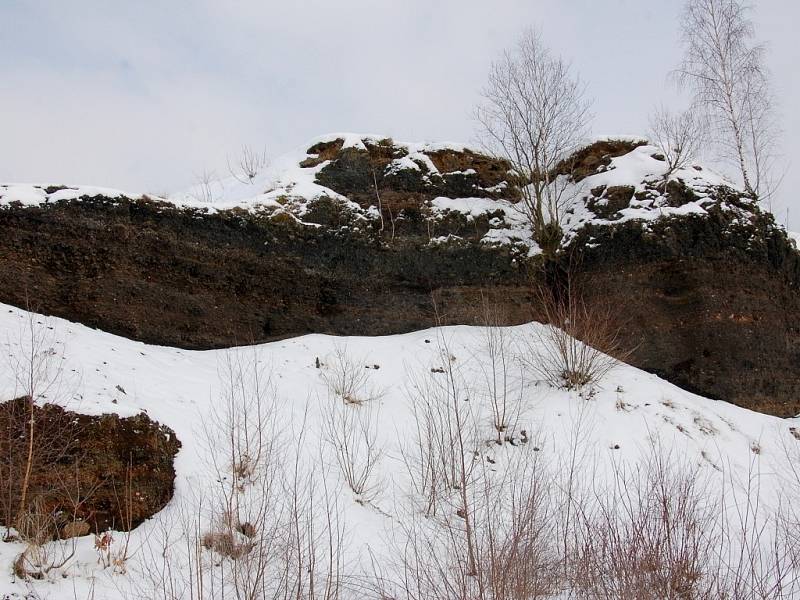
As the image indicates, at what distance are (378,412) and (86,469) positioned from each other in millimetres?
5819

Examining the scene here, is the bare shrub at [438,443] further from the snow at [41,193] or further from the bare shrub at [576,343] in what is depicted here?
the snow at [41,193]

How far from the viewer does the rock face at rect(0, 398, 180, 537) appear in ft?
26.0

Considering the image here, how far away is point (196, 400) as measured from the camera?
11.3 meters

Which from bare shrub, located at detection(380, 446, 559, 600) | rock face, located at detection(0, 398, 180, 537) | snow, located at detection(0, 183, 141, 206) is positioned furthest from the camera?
snow, located at detection(0, 183, 141, 206)

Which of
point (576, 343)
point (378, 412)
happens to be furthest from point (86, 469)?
point (576, 343)

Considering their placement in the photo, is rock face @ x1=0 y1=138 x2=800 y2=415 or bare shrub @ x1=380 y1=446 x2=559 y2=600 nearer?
bare shrub @ x1=380 y1=446 x2=559 y2=600

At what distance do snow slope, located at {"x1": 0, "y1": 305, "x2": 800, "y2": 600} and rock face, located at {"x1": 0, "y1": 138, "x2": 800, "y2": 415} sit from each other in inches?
35.4

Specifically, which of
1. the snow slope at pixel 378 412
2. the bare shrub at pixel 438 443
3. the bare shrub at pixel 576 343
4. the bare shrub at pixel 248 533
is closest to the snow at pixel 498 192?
the bare shrub at pixel 576 343

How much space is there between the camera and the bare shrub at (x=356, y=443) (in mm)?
10500

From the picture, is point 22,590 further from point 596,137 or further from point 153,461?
point 596,137

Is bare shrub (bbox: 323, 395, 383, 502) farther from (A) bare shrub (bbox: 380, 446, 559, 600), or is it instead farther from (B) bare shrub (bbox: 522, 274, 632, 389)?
(B) bare shrub (bbox: 522, 274, 632, 389)

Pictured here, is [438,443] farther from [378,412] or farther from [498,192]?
[498,192]

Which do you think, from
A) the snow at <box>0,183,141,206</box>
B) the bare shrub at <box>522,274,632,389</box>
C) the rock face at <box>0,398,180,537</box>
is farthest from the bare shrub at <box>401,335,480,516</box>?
the snow at <box>0,183,141,206</box>

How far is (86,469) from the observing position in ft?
28.1
